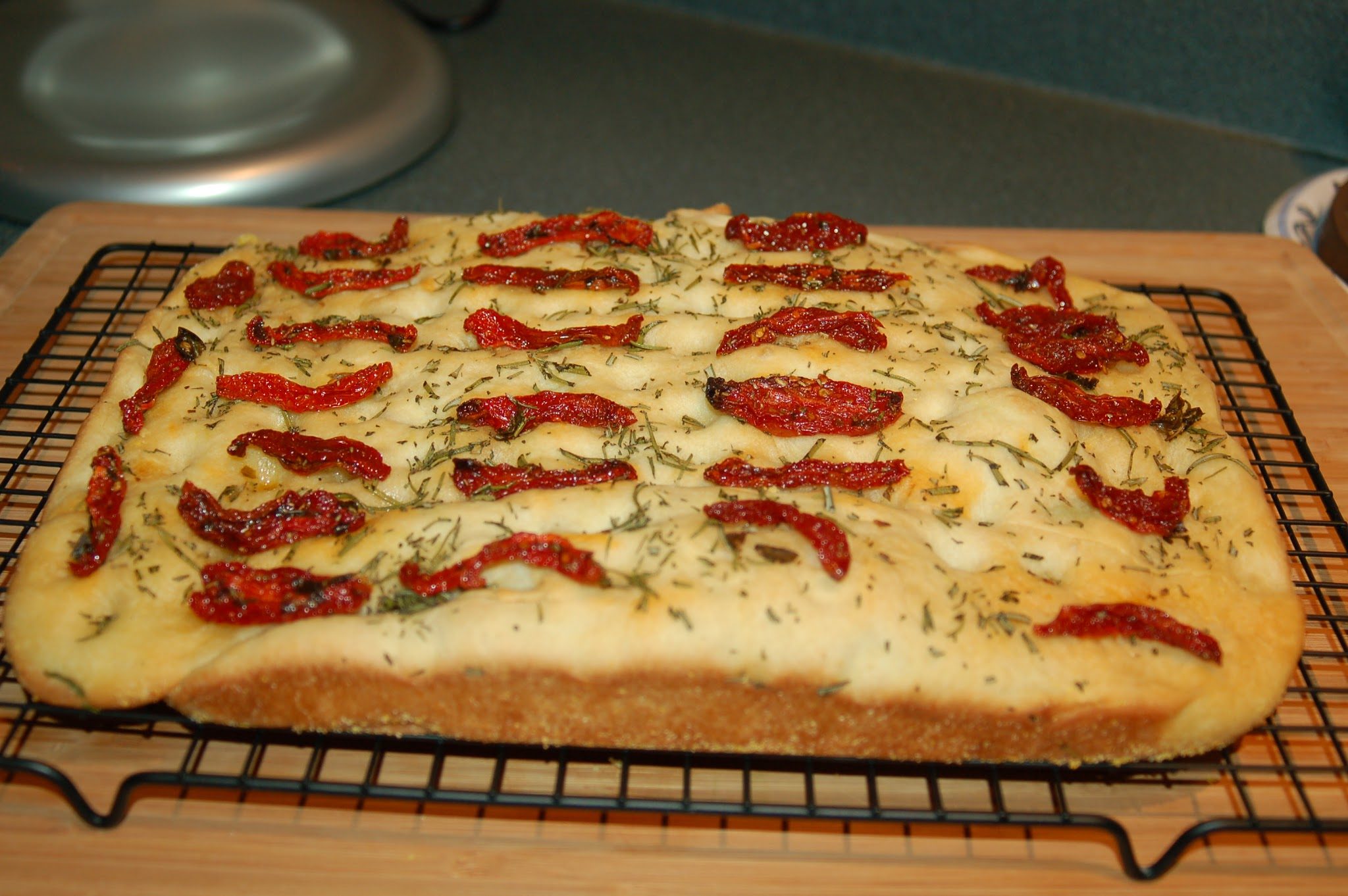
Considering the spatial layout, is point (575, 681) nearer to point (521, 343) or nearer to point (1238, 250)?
point (521, 343)

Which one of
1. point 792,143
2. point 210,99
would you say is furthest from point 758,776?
point 210,99

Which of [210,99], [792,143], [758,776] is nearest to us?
[758,776]

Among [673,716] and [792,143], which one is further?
[792,143]

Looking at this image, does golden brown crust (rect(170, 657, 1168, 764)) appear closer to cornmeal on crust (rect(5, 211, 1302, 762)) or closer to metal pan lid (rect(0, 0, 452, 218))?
cornmeal on crust (rect(5, 211, 1302, 762))

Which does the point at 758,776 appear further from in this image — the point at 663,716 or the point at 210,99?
the point at 210,99

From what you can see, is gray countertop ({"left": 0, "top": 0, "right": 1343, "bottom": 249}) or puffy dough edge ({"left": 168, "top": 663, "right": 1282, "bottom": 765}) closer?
puffy dough edge ({"left": 168, "top": 663, "right": 1282, "bottom": 765})

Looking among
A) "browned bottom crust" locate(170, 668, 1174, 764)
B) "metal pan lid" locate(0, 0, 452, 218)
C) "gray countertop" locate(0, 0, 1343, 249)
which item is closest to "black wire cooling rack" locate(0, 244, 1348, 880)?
"browned bottom crust" locate(170, 668, 1174, 764)

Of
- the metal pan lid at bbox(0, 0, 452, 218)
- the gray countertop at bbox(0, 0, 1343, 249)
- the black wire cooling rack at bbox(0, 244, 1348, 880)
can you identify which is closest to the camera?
the black wire cooling rack at bbox(0, 244, 1348, 880)
